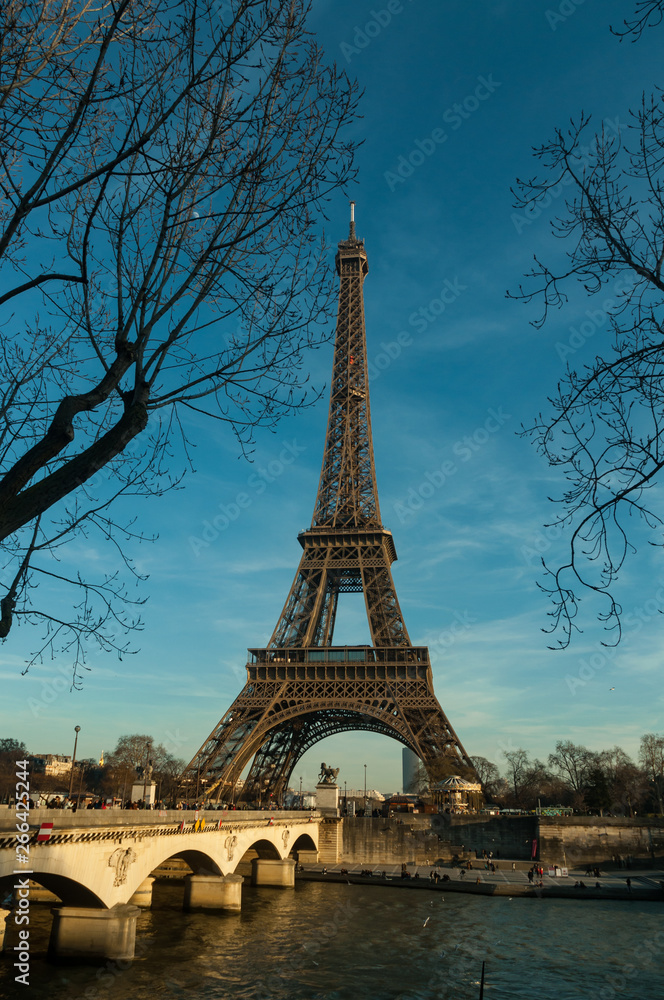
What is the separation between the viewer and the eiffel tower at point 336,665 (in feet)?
185

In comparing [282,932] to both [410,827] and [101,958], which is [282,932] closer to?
[101,958]

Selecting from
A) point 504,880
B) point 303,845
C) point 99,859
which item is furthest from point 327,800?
point 99,859

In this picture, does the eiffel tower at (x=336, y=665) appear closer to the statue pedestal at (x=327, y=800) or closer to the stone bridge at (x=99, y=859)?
the statue pedestal at (x=327, y=800)

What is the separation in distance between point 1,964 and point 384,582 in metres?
47.0

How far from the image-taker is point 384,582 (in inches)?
2633

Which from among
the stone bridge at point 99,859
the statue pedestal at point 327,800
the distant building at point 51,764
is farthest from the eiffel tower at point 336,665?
the distant building at point 51,764

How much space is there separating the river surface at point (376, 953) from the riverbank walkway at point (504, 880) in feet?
5.88

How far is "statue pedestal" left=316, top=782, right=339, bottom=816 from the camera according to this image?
60094 millimetres

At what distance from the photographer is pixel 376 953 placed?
27172 millimetres

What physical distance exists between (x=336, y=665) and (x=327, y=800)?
1149 cm

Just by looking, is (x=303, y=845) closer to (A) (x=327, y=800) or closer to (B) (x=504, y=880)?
(A) (x=327, y=800)

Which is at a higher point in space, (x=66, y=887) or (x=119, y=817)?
(x=119, y=817)

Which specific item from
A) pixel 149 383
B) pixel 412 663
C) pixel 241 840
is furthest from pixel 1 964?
pixel 412 663

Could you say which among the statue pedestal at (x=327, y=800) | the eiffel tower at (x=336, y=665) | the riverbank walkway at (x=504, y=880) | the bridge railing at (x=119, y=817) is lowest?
the riverbank walkway at (x=504, y=880)
